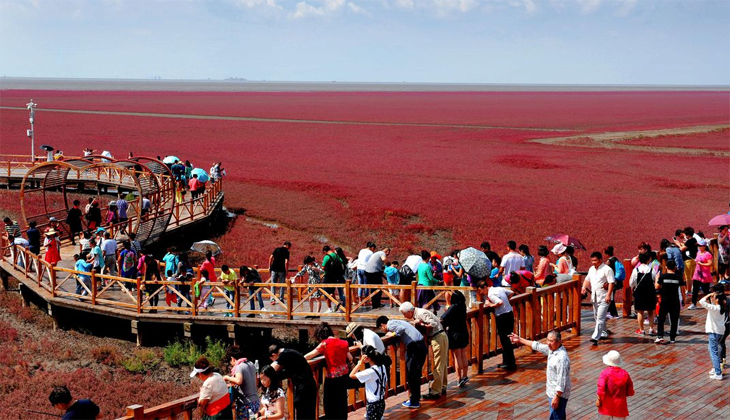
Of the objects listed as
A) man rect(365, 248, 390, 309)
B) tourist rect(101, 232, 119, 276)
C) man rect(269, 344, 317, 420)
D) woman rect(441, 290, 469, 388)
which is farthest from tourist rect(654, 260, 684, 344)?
tourist rect(101, 232, 119, 276)

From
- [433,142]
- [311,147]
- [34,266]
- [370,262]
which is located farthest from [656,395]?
[433,142]

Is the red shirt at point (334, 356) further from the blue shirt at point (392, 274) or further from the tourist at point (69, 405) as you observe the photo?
the blue shirt at point (392, 274)

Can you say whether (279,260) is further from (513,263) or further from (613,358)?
(613,358)

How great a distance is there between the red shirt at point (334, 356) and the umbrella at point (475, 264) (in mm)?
4664

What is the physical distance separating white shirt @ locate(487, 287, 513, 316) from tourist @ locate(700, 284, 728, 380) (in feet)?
8.73

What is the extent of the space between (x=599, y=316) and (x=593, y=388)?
2100 mm

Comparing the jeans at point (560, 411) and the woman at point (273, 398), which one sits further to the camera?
the jeans at point (560, 411)

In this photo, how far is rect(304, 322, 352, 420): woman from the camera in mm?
8711

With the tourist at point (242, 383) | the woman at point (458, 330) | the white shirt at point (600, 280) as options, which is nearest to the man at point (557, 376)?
the woman at point (458, 330)

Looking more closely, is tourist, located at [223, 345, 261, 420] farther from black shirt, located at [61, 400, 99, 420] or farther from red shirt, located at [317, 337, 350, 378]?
black shirt, located at [61, 400, 99, 420]

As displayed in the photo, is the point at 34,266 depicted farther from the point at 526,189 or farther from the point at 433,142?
the point at 433,142

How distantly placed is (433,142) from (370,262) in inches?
2322

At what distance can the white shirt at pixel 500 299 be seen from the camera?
11211mm

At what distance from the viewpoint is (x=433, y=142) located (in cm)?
7344
